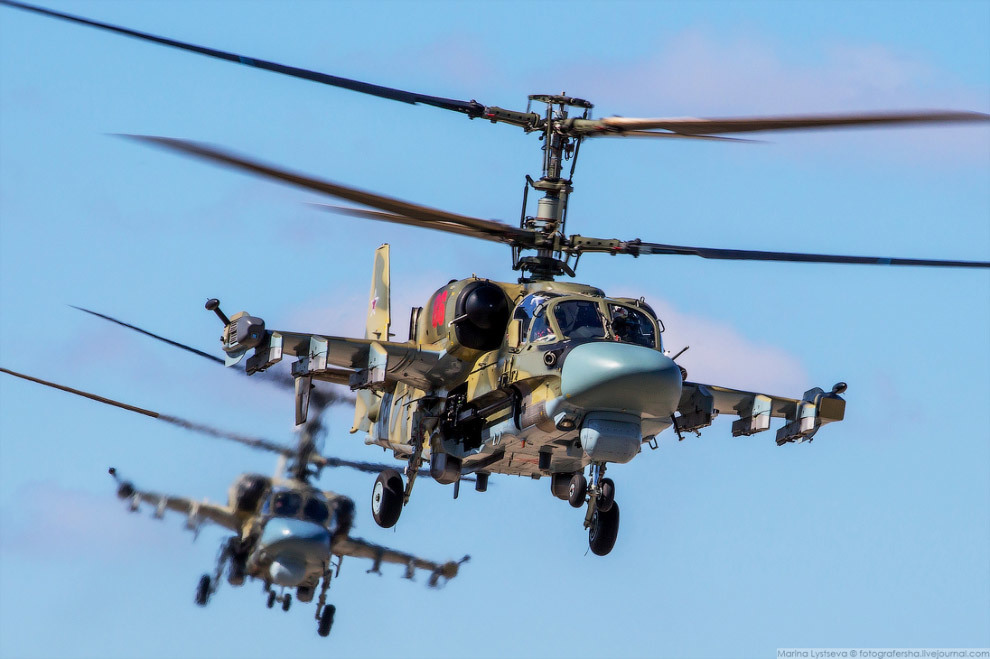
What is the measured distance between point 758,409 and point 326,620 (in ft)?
52.5

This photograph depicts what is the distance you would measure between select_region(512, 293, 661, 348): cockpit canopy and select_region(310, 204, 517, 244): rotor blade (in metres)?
1.22

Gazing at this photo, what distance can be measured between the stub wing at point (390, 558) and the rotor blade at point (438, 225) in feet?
57.5

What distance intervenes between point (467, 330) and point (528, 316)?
3.68 ft

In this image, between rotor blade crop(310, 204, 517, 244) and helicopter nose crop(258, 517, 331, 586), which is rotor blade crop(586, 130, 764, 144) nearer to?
rotor blade crop(310, 204, 517, 244)

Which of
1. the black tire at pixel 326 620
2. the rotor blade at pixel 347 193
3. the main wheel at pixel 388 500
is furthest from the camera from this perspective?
the black tire at pixel 326 620

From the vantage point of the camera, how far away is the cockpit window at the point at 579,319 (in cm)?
2667

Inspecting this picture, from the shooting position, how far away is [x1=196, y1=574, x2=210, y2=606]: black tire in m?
42.8

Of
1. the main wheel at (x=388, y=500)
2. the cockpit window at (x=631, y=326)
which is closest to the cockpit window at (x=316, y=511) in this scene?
the main wheel at (x=388, y=500)

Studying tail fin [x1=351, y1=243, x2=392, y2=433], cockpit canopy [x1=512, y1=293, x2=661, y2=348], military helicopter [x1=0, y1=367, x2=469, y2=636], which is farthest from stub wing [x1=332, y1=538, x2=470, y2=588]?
cockpit canopy [x1=512, y1=293, x2=661, y2=348]

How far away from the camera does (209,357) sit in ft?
98.8

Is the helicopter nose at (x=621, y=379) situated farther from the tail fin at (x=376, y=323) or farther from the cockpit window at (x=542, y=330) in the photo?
the tail fin at (x=376, y=323)

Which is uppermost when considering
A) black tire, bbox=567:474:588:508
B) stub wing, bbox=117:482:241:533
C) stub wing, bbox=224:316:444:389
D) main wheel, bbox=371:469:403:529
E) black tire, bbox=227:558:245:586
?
stub wing, bbox=117:482:241:533

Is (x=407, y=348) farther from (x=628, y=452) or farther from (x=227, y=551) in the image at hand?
(x=227, y=551)

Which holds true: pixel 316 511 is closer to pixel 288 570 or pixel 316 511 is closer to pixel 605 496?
pixel 288 570
